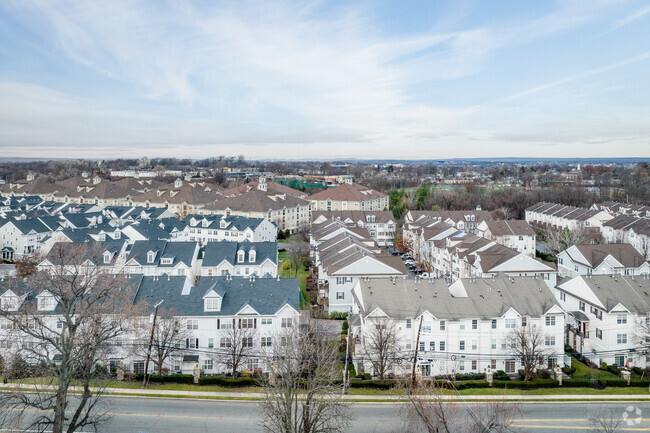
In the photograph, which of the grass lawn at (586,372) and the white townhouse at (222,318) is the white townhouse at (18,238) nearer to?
the white townhouse at (222,318)

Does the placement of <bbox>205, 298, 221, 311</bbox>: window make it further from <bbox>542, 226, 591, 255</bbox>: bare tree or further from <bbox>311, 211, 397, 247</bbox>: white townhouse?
<bbox>542, 226, 591, 255</bbox>: bare tree

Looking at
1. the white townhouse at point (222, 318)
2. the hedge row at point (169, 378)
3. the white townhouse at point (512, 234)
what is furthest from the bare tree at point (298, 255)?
the hedge row at point (169, 378)

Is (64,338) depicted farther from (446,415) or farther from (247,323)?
(446,415)

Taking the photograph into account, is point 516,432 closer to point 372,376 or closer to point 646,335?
point 372,376

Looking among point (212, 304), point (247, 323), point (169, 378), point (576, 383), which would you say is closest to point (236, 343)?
point (247, 323)

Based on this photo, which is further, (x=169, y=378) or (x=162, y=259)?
(x=162, y=259)

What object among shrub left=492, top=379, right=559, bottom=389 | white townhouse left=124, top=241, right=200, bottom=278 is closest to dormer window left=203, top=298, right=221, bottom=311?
white townhouse left=124, top=241, right=200, bottom=278
